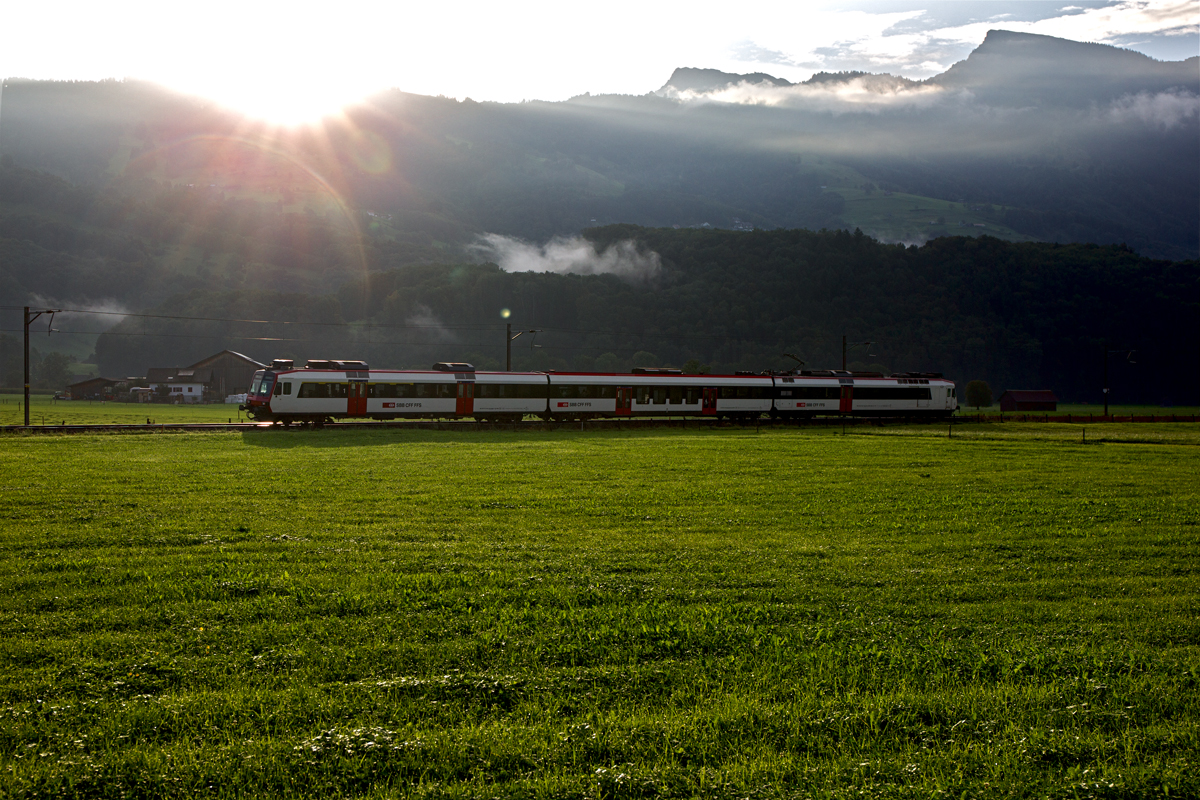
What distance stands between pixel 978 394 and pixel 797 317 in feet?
185

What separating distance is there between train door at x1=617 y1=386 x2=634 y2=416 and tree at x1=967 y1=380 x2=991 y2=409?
8697 centimetres

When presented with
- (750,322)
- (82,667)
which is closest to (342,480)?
(82,667)

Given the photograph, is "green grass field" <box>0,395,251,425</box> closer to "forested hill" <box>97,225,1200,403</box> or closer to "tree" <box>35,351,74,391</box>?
"forested hill" <box>97,225,1200,403</box>

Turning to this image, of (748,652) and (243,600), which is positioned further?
(243,600)

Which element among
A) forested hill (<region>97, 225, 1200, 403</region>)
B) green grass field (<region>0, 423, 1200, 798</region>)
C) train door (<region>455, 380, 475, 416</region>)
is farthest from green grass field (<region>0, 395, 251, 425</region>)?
forested hill (<region>97, 225, 1200, 403</region>)

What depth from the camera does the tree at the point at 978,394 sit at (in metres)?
131

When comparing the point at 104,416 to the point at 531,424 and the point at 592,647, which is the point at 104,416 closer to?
the point at 531,424

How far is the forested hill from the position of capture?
560 ft

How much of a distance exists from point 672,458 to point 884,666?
24497mm

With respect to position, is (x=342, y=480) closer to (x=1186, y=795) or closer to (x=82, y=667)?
(x=82, y=667)

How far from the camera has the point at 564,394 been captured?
202 ft

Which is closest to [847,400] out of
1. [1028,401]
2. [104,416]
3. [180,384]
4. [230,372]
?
[104,416]

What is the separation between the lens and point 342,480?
24.6 meters

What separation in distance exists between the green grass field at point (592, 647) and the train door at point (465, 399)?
37.6m
